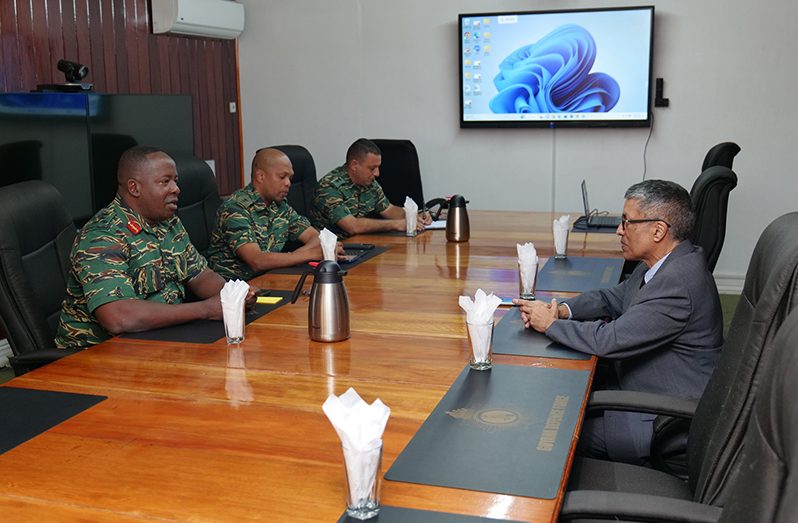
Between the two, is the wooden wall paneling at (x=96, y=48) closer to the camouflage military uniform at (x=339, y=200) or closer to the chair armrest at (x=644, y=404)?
→ the camouflage military uniform at (x=339, y=200)

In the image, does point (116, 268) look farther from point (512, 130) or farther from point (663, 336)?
point (512, 130)

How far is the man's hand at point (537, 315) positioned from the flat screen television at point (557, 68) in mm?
3879

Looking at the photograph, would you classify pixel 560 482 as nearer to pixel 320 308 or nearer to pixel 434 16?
pixel 320 308

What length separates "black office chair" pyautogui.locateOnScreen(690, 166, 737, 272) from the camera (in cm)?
364

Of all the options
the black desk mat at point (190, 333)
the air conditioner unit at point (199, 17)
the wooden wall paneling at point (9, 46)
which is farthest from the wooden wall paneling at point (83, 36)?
the black desk mat at point (190, 333)

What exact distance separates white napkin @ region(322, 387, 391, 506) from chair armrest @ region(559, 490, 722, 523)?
35 centimetres

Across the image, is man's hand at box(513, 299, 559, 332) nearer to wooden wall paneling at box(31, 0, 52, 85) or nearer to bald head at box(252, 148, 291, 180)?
bald head at box(252, 148, 291, 180)

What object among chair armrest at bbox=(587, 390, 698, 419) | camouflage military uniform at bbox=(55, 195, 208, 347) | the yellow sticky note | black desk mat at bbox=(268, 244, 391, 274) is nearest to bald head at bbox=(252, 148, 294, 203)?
black desk mat at bbox=(268, 244, 391, 274)

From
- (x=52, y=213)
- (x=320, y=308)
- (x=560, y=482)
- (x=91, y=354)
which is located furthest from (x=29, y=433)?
(x=52, y=213)

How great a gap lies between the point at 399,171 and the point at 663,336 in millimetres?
3865

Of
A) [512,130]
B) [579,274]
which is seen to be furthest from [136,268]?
[512,130]

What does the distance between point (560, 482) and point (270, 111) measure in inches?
228

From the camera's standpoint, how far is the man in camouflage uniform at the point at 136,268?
8.33 ft

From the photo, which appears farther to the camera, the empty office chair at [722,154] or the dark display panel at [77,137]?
the empty office chair at [722,154]
